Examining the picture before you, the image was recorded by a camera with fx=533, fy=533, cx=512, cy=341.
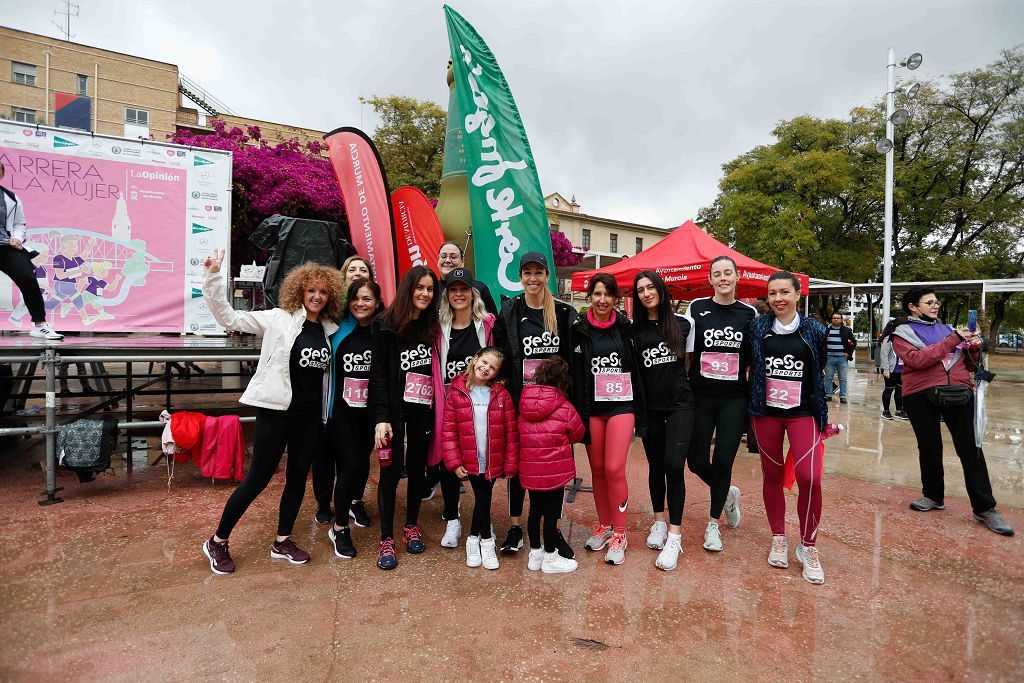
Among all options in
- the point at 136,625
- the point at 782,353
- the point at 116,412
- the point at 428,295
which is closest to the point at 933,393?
the point at 782,353

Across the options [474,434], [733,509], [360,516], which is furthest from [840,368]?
[360,516]

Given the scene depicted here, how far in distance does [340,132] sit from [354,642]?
5234 mm

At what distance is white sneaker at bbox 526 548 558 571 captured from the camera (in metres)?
3.13

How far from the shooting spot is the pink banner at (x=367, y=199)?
18.7 feet

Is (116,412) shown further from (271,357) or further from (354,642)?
(354,642)

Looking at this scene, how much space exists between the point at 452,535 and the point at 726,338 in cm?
214

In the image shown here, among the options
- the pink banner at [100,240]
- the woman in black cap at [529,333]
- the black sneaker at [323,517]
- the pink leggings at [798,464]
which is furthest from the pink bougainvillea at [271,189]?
the pink leggings at [798,464]

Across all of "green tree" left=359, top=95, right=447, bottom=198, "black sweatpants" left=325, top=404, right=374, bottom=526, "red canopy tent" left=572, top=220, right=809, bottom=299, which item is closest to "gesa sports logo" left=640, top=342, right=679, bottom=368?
"black sweatpants" left=325, top=404, right=374, bottom=526

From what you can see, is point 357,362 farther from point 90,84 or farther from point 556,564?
point 90,84

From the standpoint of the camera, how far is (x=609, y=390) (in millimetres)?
3225

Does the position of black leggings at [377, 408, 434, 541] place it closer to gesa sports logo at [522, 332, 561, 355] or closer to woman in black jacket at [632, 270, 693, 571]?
gesa sports logo at [522, 332, 561, 355]

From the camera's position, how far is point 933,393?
13.2 feet

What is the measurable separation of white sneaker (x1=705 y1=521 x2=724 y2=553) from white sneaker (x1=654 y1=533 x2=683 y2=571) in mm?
255

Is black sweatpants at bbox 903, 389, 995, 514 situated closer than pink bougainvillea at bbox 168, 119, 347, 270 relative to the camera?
Yes
